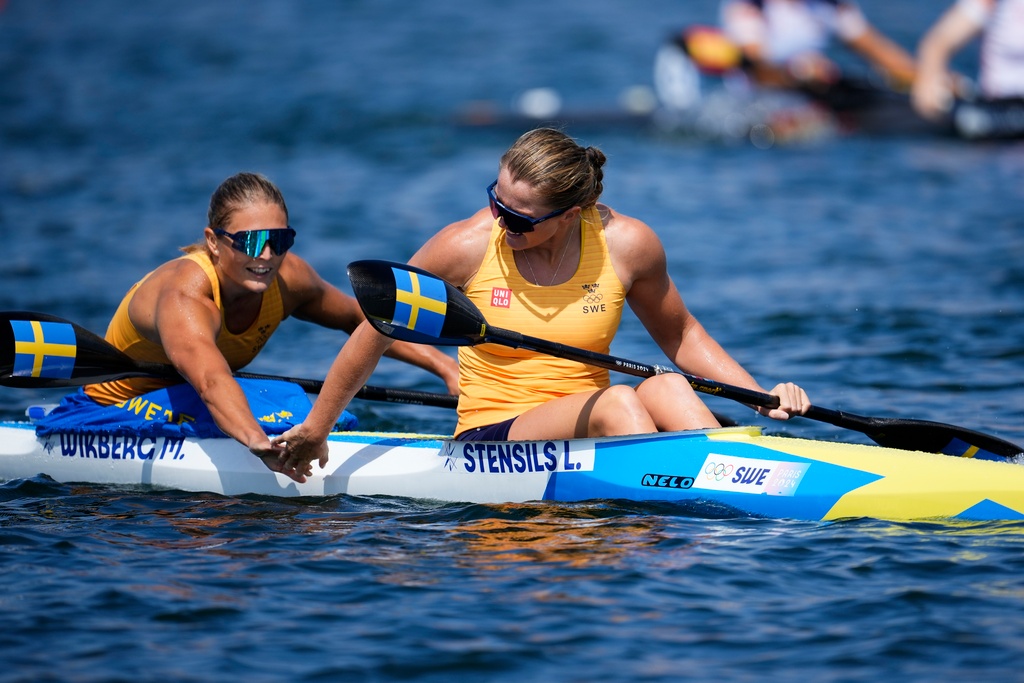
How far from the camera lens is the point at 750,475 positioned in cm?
484

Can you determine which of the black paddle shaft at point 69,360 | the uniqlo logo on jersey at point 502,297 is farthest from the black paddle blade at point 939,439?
the black paddle shaft at point 69,360

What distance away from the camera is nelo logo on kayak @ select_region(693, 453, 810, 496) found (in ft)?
15.8

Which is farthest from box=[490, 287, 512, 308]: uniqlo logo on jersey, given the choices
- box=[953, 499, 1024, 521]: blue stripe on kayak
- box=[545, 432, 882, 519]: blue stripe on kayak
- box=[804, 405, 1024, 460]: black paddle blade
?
box=[953, 499, 1024, 521]: blue stripe on kayak

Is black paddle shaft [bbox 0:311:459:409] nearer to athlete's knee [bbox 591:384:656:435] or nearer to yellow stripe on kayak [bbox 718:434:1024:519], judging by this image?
athlete's knee [bbox 591:384:656:435]

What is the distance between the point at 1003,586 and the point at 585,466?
1603mm

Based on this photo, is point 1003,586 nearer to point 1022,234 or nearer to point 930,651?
point 930,651

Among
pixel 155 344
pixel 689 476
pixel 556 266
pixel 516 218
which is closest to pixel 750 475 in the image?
pixel 689 476

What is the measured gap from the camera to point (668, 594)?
4.20 m

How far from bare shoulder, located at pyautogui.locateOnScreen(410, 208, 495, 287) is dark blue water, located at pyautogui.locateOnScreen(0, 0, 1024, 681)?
1002 millimetres

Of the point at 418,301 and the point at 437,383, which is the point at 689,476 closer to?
the point at 418,301

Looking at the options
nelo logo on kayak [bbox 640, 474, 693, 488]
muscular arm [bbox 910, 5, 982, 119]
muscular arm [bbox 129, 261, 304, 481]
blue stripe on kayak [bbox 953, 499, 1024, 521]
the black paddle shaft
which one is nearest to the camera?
blue stripe on kayak [bbox 953, 499, 1024, 521]

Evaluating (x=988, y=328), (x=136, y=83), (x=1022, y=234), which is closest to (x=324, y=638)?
(x=988, y=328)

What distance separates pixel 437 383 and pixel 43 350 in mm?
2744

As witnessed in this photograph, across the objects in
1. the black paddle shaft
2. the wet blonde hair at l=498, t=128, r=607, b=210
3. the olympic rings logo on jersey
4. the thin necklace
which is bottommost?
the olympic rings logo on jersey
